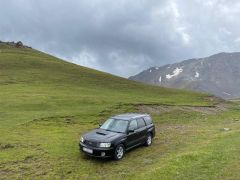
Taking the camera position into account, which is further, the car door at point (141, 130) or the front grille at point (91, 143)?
the car door at point (141, 130)

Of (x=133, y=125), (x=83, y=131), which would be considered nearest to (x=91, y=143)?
(x=133, y=125)

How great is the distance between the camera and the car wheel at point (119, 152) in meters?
22.4

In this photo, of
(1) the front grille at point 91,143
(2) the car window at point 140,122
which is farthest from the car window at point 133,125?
(1) the front grille at point 91,143

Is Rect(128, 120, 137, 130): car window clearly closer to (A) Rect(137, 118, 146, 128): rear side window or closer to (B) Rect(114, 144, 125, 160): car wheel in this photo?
(A) Rect(137, 118, 146, 128): rear side window

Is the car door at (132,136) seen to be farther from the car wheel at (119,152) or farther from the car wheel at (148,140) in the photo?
the car wheel at (148,140)

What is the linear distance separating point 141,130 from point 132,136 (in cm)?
170

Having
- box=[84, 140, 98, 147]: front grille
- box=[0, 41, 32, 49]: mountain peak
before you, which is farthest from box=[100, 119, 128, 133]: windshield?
box=[0, 41, 32, 49]: mountain peak

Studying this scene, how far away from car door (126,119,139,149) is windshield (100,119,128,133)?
1.35 ft

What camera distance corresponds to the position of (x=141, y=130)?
26109 millimetres

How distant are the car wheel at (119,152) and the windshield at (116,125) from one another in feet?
4.36

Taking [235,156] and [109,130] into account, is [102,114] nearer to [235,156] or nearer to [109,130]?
[109,130]

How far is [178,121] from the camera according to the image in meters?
45.9

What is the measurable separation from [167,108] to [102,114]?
12957 millimetres

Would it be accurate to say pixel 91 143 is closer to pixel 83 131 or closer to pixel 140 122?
pixel 140 122
